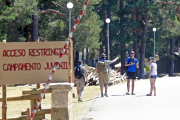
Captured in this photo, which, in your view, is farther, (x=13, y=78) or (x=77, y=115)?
(x=77, y=115)

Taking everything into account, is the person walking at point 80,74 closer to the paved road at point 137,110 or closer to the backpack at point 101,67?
the backpack at point 101,67

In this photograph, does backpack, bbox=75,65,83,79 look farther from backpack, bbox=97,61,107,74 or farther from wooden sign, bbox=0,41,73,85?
wooden sign, bbox=0,41,73,85

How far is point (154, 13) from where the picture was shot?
4188 cm

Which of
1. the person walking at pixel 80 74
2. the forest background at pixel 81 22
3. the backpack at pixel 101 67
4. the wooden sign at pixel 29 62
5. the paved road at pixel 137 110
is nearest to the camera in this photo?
the wooden sign at pixel 29 62

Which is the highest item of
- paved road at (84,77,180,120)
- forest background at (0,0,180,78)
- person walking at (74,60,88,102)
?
forest background at (0,0,180,78)

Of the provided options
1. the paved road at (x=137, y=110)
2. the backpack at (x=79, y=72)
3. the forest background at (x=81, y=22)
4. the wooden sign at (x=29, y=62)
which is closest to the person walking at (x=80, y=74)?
the backpack at (x=79, y=72)

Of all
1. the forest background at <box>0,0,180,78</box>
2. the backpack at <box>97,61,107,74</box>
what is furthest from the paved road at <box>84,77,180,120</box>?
the forest background at <box>0,0,180,78</box>

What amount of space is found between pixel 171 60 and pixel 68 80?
158 feet

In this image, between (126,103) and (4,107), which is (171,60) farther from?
(4,107)

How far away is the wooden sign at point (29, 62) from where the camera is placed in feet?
26.1

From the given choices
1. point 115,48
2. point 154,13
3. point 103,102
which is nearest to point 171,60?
point 115,48

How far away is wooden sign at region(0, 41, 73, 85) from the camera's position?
7957mm

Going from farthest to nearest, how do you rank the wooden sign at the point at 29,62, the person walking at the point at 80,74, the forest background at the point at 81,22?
the forest background at the point at 81,22, the person walking at the point at 80,74, the wooden sign at the point at 29,62

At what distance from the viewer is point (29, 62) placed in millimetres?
8008
